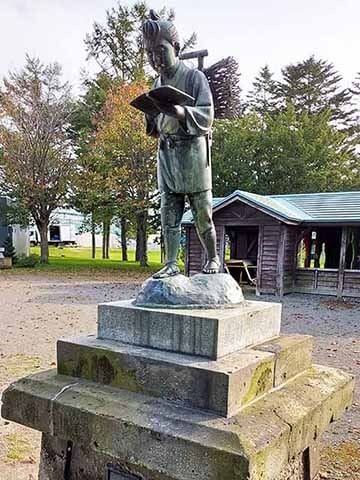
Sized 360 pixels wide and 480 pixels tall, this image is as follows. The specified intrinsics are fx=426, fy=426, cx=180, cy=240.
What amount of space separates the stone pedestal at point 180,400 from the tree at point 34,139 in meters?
20.9

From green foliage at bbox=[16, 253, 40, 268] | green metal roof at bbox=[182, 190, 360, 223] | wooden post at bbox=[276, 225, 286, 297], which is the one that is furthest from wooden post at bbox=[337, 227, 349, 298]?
green foliage at bbox=[16, 253, 40, 268]

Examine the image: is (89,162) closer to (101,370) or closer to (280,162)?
(280,162)

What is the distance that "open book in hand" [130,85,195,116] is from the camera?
2.33m

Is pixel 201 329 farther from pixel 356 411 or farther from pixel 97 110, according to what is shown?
pixel 97 110

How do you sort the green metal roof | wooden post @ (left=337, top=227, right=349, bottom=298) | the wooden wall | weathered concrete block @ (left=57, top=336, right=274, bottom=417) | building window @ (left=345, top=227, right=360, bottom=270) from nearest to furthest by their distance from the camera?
weathered concrete block @ (left=57, top=336, right=274, bottom=417)
the green metal roof
wooden post @ (left=337, top=227, right=349, bottom=298)
the wooden wall
building window @ (left=345, top=227, right=360, bottom=270)

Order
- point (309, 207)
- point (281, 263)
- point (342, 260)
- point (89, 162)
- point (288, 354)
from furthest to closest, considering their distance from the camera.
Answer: point (89, 162) < point (309, 207) < point (281, 263) < point (342, 260) < point (288, 354)

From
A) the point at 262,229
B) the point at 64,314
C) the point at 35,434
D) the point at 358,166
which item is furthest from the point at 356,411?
the point at 358,166

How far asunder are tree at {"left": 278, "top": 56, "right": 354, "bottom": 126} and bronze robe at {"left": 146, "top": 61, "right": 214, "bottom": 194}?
96.4 ft

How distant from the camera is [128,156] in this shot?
67.3 ft

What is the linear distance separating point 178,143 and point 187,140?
61mm

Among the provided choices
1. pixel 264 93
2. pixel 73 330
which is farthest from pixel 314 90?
pixel 73 330

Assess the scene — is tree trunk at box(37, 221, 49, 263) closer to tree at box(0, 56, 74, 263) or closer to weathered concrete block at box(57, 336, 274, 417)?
tree at box(0, 56, 74, 263)

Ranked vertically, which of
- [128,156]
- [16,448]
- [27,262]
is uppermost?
[128,156]

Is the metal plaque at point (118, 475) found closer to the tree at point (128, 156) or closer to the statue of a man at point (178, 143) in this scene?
the statue of a man at point (178, 143)
